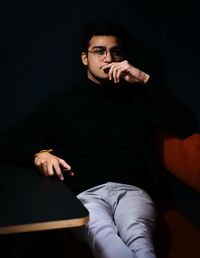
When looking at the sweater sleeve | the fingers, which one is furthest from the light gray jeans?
the fingers

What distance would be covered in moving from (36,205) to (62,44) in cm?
101

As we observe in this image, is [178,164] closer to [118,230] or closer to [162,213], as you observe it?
[162,213]

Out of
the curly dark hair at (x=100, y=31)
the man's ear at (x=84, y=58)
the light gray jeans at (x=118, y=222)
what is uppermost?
the curly dark hair at (x=100, y=31)

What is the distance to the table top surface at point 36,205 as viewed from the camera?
3.07 feet

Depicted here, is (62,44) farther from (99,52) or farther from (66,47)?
(99,52)

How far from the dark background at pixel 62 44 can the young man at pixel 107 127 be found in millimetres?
102

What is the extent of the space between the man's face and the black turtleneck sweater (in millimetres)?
64

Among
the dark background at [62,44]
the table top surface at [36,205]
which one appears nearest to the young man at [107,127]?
the dark background at [62,44]

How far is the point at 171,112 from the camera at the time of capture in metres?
1.60

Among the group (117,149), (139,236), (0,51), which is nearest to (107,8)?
(0,51)

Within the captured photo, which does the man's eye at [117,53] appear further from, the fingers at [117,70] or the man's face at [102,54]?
the fingers at [117,70]

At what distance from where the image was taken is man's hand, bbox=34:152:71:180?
1295 mm

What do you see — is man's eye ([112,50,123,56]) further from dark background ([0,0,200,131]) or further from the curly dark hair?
dark background ([0,0,200,131])

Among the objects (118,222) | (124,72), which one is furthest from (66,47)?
(118,222)
